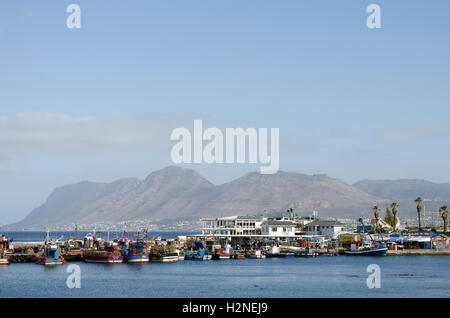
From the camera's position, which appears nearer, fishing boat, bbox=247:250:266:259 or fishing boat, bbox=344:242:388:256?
fishing boat, bbox=247:250:266:259

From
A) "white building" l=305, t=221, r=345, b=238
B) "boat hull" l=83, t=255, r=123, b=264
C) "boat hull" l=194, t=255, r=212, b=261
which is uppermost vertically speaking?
"white building" l=305, t=221, r=345, b=238

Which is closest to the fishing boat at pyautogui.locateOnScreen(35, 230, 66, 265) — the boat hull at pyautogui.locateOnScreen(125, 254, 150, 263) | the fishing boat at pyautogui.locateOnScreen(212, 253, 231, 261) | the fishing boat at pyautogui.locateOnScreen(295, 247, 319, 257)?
the boat hull at pyautogui.locateOnScreen(125, 254, 150, 263)

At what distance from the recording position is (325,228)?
165 m

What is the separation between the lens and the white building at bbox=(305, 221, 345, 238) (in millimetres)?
163125

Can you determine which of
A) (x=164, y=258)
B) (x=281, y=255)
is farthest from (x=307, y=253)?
(x=164, y=258)

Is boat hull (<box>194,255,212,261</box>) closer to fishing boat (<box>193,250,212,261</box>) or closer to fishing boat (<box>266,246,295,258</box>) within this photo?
fishing boat (<box>193,250,212,261</box>)

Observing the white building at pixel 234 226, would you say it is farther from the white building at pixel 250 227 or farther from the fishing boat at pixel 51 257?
the fishing boat at pixel 51 257

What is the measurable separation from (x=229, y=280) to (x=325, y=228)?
8905cm

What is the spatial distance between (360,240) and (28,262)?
255 feet

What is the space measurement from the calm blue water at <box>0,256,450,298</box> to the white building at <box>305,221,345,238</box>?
54410 mm

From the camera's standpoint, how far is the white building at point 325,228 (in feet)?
535
